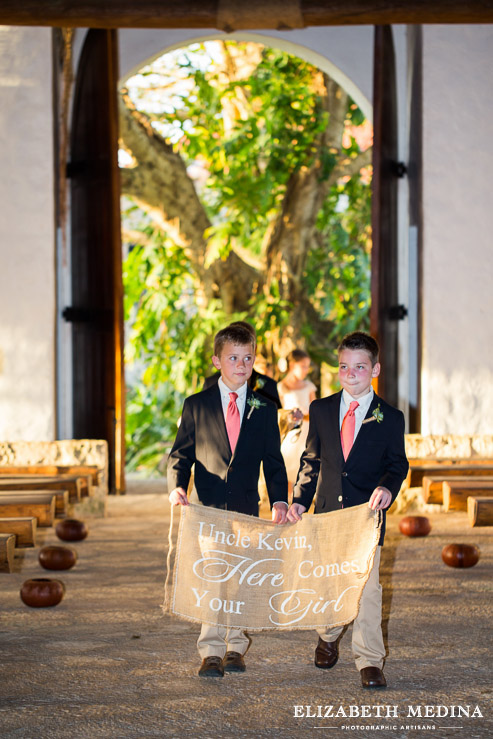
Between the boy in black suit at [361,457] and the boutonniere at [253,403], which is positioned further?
the boutonniere at [253,403]

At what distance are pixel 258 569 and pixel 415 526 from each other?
316 centimetres

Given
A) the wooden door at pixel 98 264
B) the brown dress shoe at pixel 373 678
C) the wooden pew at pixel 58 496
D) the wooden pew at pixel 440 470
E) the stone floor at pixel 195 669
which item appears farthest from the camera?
the wooden door at pixel 98 264

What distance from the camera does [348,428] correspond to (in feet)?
10.8

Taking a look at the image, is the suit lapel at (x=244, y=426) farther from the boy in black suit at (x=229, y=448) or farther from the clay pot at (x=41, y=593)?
the clay pot at (x=41, y=593)

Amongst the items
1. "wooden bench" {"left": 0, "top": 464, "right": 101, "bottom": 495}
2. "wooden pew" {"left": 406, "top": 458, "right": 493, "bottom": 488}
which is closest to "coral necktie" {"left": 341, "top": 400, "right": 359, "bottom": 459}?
"wooden pew" {"left": 406, "top": 458, "right": 493, "bottom": 488}

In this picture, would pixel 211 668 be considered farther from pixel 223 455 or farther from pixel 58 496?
pixel 58 496

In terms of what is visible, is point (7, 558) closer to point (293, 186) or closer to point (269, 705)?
point (269, 705)

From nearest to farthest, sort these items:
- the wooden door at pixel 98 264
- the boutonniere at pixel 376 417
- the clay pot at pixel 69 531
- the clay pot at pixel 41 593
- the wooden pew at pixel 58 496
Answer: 1. the boutonniere at pixel 376 417
2. the clay pot at pixel 41 593
3. the wooden pew at pixel 58 496
4. the clay pot at pixel 69 531
5. the wooden door at pixel 98 264

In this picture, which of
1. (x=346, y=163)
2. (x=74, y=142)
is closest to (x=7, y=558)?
(x=74, y=142)

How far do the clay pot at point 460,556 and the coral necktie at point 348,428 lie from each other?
2246mm

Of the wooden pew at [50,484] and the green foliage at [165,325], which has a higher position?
the green foliage at [165,325]

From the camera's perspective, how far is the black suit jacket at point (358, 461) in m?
3.23

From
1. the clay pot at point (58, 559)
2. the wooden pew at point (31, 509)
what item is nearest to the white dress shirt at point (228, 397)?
the wooden pew at point (31, 509)

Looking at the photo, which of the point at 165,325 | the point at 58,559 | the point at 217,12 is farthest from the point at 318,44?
the point at 58,559
